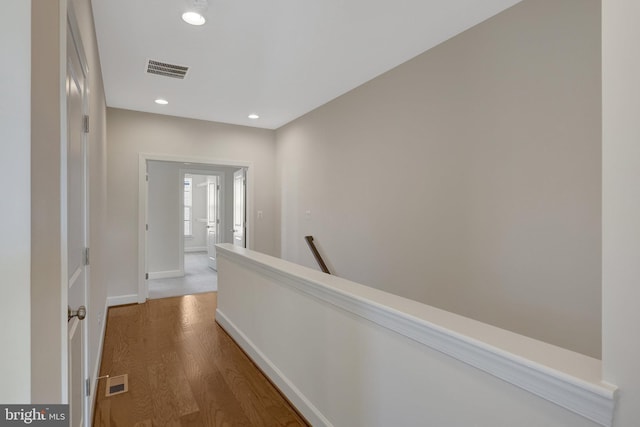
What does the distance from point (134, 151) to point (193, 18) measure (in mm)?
2728

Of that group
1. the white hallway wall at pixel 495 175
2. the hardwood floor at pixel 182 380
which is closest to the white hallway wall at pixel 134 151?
the hardwood floor at pixel 182 380

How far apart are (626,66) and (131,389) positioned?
307 cm

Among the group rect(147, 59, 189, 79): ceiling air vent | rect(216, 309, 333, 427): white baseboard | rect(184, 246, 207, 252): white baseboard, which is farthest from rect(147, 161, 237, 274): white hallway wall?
rect(184, 246, 207, 252): white baseboard

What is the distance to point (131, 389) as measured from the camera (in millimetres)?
2354

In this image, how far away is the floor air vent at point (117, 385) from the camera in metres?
2.31

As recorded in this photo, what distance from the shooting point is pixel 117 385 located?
240 centimetres

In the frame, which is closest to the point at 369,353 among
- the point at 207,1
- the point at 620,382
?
the point at 620,382

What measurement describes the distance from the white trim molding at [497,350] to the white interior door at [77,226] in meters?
1.16

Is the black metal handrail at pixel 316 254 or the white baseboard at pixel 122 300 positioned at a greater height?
the black metal handrail at pixel 316 254

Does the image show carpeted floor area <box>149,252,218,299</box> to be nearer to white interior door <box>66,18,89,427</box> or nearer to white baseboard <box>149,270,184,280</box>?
white baseboard <box>149,270,184,280</box>

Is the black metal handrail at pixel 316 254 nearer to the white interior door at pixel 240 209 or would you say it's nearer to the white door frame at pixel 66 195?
the white interior door at pixel 240 209
